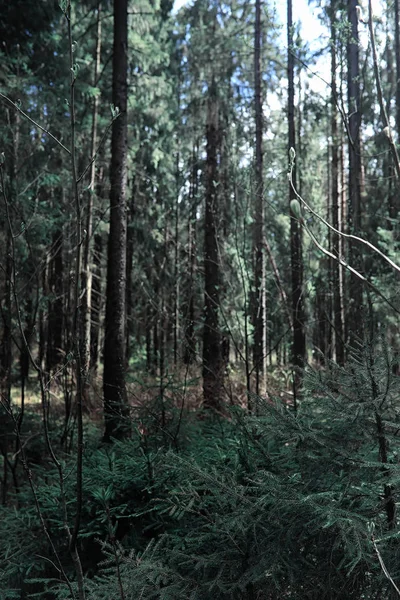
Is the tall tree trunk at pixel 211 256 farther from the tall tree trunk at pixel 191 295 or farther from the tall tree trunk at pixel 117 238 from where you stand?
the tall tree trunk at pixel 117 238

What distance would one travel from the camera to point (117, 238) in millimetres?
7156

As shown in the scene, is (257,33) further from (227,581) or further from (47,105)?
(227,581)

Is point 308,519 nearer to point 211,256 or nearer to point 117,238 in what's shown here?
point 117,238

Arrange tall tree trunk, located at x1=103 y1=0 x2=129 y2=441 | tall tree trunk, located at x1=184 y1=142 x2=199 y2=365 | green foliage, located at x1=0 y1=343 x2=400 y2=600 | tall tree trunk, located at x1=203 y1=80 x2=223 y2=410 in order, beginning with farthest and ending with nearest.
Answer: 1. tall tree trunk, located at x1=203 y1=80 x2=223 y2=410
2. tall tree trunk, located at x1=103 y1=0 x2=129 y2=441
3. tall tree trunk, located at x1=184 y1=142 x2=199 y2=365
4. green foliage, located at x1=0 y1=343 x2=400 y2=600

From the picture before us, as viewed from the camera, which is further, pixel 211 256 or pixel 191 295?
pixel 211 256

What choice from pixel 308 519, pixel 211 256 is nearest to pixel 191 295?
pixel 308 519

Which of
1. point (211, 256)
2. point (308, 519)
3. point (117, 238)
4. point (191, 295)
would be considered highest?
point (211, 256)

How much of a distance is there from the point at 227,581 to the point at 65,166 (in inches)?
489

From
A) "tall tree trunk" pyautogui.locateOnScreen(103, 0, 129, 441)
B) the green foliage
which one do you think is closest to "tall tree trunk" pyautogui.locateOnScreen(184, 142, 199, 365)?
"tall tree trunk" pyautogui.locateOnScreen(103, 0, 129, 441)

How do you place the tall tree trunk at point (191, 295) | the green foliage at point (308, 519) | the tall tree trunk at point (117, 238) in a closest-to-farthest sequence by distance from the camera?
the green foliage at point (308, 519), the tall tree trunk at point (191, 295), the tall tree trunk at point (117, 238)

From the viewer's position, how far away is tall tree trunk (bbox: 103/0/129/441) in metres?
6.87

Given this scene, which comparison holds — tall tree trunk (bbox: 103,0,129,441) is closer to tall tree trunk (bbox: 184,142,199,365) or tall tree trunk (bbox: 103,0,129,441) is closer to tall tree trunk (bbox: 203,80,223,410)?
tall tree trunk (bbox: 184,142,199,365)

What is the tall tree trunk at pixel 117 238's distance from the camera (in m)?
6.87

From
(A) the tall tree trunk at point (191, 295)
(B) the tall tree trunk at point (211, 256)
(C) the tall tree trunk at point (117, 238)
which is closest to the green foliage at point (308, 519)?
(A) the tall tree trunk at point (191, 295)
